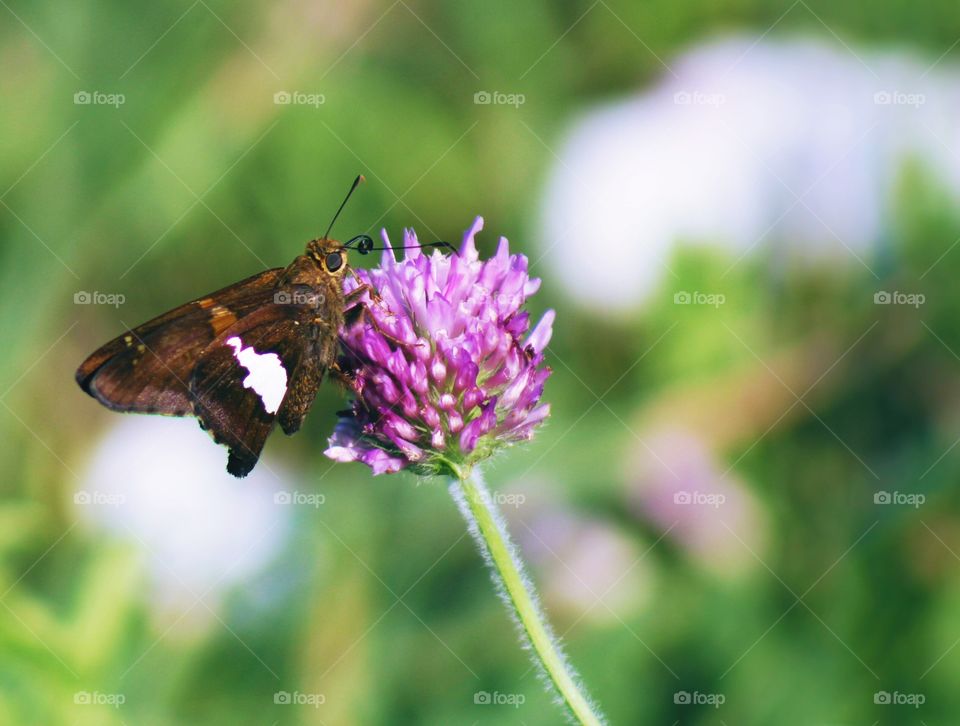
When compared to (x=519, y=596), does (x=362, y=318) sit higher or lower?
higher

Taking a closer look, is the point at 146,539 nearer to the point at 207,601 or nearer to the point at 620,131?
the point at 207,601

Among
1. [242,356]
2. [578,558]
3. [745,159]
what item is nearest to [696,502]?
[578,558]

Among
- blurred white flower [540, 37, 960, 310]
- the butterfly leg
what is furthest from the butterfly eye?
blurred white flower [540, 37, 960, 310]

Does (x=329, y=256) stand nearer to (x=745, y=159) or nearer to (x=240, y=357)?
(x=240, y=357)

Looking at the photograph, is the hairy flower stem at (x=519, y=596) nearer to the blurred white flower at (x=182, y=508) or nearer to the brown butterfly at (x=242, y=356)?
the brown butterfly at (x=242, y=356)

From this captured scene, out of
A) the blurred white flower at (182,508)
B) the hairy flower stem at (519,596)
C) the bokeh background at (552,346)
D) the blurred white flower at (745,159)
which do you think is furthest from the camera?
the blurred white flower at (745,159)

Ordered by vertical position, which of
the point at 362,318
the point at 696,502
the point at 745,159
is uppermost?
the point at 745,159

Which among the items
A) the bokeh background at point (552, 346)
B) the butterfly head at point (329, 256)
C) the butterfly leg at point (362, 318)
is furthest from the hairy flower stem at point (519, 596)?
the bokeh background at point (552, 346)
